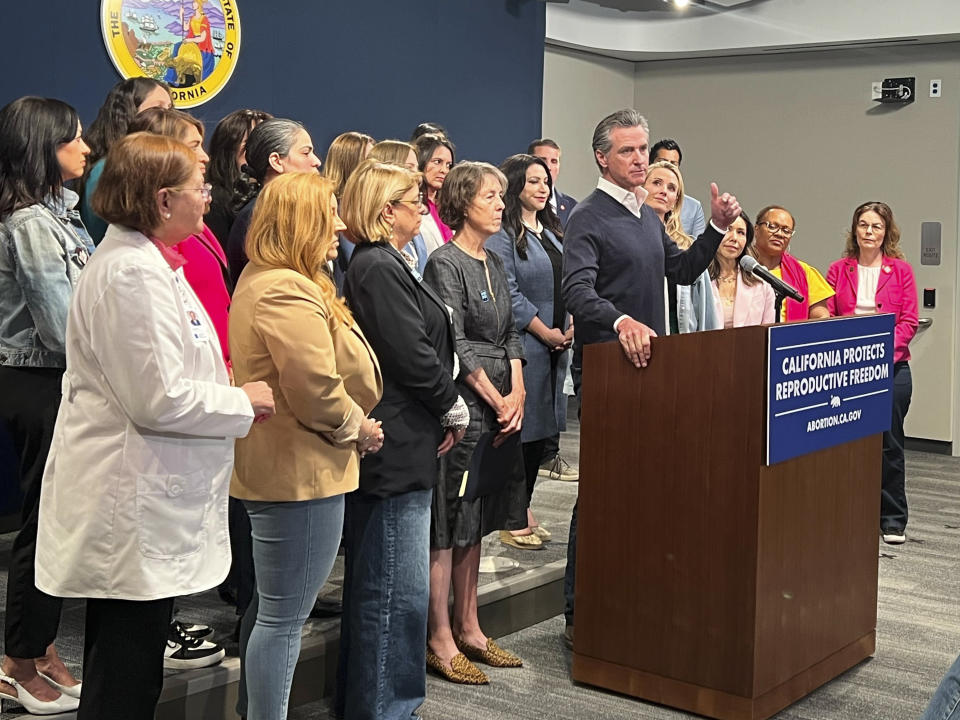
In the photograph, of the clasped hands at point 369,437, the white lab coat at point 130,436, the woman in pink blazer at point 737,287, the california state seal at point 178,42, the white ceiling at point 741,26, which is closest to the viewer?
the white lab coat at point 130,436

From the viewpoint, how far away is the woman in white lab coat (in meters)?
2.11

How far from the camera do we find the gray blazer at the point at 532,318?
426cm

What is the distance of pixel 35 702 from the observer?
2723mm

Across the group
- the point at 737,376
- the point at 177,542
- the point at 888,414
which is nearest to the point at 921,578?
the point at 888,414

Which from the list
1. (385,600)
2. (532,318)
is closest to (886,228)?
(532,318)

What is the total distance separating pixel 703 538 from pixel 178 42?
125 inches

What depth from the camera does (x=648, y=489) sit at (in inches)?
132

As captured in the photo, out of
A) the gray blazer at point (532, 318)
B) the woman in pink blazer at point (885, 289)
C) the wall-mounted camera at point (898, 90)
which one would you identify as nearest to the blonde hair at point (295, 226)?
the gray blazer at point (532, 318)

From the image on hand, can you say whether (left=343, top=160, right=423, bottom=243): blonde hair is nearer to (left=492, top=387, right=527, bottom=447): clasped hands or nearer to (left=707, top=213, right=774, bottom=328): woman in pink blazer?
(left=492, top=387, right=527, bottom=447): clasped hands

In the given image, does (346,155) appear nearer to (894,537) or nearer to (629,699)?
(629,699)

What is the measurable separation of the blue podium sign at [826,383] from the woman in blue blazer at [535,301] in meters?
1.11

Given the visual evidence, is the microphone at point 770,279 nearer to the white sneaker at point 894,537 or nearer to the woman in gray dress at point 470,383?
the woman in gray dress at point 470,383

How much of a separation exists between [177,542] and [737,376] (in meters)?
1.56

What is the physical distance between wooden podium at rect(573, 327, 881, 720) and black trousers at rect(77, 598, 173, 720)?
60.6 inches
